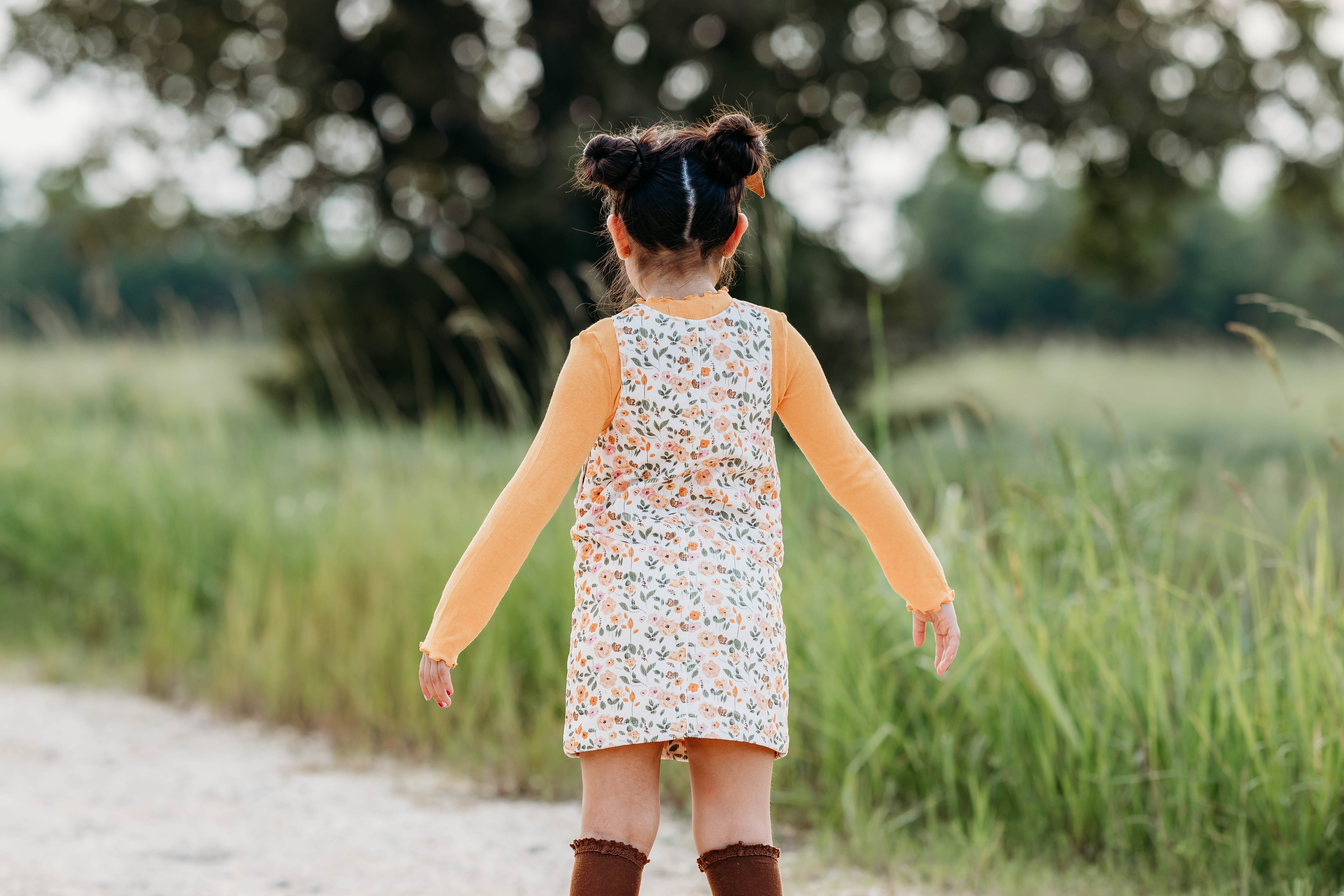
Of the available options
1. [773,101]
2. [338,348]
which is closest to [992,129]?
[773,101]

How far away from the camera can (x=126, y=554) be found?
16.9 ft

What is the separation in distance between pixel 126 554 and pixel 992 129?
29.0 feet

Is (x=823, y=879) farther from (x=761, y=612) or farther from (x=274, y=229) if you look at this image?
(x=274, y=229)

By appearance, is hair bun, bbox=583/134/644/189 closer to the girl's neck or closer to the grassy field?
the girl's neck

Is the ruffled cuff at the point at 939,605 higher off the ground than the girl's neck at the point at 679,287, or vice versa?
the girl's neck at the point at 679,287

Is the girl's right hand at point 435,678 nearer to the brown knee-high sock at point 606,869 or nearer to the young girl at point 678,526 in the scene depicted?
the young girl at point 678,526

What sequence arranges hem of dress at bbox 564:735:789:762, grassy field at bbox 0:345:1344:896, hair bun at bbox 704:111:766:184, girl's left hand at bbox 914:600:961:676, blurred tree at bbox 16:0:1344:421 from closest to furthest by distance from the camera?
1. hem of dress at bbox 564:735:789:762
2. hair bun at bbox 704:111:766:184
3. girl's left hand at bbox 914:600:961:676
4. grassy field at bbox 0:345:1344:896
5. blurred tree at bbox 16:0:1344:421

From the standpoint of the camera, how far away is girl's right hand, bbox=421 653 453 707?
1745 millimetres

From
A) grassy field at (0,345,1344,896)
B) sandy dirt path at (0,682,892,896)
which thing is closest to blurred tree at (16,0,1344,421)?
grassy field at (0,345,1344,896)

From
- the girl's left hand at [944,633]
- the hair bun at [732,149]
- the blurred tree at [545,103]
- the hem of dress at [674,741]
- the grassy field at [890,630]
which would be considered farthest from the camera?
the blurred tree at [545,103]

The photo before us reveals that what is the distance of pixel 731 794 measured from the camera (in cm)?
177

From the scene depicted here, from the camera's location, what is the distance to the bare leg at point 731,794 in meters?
1.76

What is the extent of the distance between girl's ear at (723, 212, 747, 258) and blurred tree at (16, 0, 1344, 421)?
24.3 feet

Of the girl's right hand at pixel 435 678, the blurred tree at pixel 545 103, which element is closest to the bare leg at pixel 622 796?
the girl's right hand at pixel 435 678
